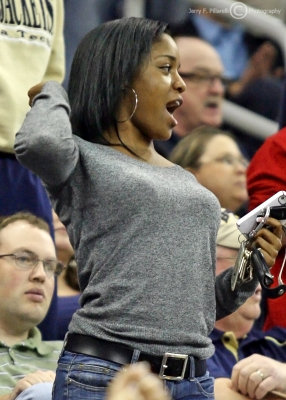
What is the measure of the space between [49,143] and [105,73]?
0.32m

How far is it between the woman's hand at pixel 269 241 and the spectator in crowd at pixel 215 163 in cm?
172

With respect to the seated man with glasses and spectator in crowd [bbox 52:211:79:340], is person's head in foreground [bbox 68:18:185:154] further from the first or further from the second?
spectator in crowd [bbox 52:211:79:340]

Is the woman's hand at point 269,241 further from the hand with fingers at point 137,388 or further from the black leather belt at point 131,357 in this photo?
the hand with fingers at point 137,388

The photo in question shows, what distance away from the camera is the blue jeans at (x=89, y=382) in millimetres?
2363

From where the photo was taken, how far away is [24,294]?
138 inches

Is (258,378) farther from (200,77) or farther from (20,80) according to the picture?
(200,77)

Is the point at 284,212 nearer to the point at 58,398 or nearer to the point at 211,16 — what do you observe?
the point at 58,398

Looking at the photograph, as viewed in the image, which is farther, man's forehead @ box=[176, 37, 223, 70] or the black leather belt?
man's forehead @ box=[176, 37, 223, 70]

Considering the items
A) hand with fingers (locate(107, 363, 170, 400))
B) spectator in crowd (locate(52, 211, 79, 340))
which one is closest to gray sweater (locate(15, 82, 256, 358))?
hand with fingers (locate(107, 363, 170, 400))

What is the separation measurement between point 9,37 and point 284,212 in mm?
1450

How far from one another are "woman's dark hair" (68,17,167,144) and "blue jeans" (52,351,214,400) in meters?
0.54

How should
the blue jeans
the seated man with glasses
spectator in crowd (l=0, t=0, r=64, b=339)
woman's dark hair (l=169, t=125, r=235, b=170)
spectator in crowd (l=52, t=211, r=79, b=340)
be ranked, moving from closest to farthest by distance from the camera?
1. the blue jeans
2. the seated man with glasses
3. spectator in crowd (l=0, t=0, r=64, b=339)
4. spectator in crowd (l=52, t=211, r=79, b=340)
5. woman's dark hair (l=169, t=125, r=235, b=170)

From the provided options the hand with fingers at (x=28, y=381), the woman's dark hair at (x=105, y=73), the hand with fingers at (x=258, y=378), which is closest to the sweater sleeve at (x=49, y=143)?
the woman's dark hair at (x=105, y=73)

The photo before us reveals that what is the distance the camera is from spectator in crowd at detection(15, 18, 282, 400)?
2402 millimetres
